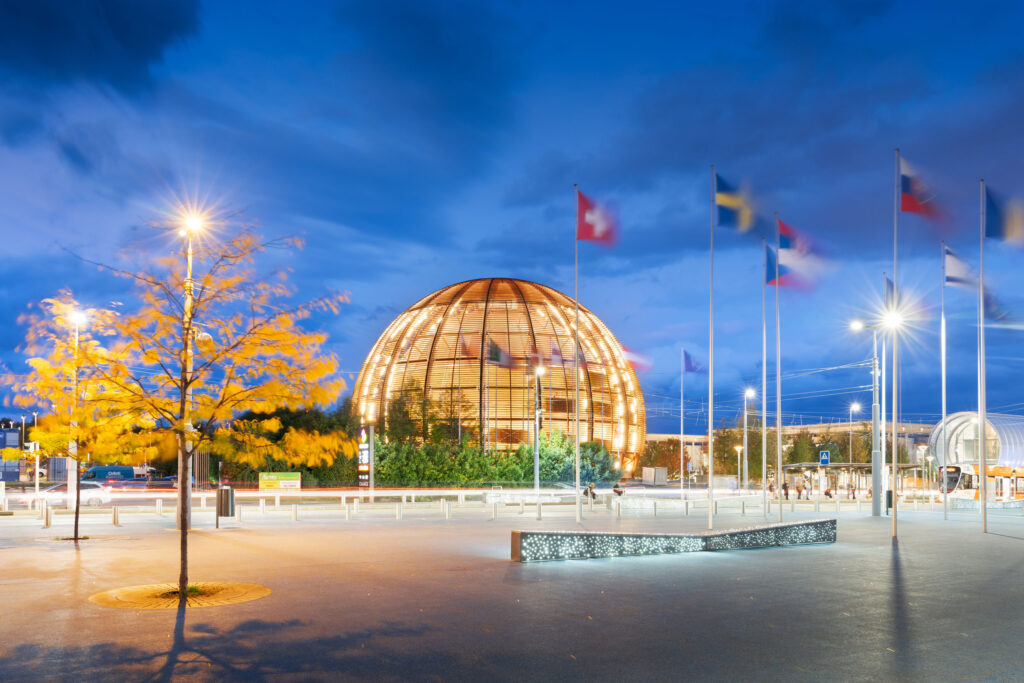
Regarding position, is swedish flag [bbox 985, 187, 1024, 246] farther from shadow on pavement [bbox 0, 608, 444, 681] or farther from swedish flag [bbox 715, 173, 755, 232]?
shadow on pavement [bbox 0, 608, 444, 681]

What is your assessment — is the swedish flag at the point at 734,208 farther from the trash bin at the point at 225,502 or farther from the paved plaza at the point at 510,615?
the trash bin at the point at 225,502

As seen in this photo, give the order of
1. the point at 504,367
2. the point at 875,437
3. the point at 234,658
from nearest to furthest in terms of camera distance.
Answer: the point at 234,658, the point at 875,437, the point at 504,367

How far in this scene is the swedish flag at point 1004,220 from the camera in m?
23.1

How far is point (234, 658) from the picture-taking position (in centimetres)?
872

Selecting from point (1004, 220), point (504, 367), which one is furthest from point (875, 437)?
point (504, 367)

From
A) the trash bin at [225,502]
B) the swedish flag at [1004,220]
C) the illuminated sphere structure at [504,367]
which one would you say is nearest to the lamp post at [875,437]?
the swedish flag at [1004,220]

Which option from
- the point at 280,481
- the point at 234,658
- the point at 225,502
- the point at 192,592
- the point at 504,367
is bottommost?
the point at 280,481

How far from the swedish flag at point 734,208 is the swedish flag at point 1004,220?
258 inches

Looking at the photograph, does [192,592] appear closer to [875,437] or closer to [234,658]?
[234,658]

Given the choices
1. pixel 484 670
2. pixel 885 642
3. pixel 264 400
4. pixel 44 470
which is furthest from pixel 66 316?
pixel 44 470

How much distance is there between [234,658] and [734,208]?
19080 mm

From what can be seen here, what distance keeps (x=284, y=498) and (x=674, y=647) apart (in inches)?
1272

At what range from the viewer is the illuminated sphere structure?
64812 millimetres

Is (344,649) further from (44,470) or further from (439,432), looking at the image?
(44,470)
